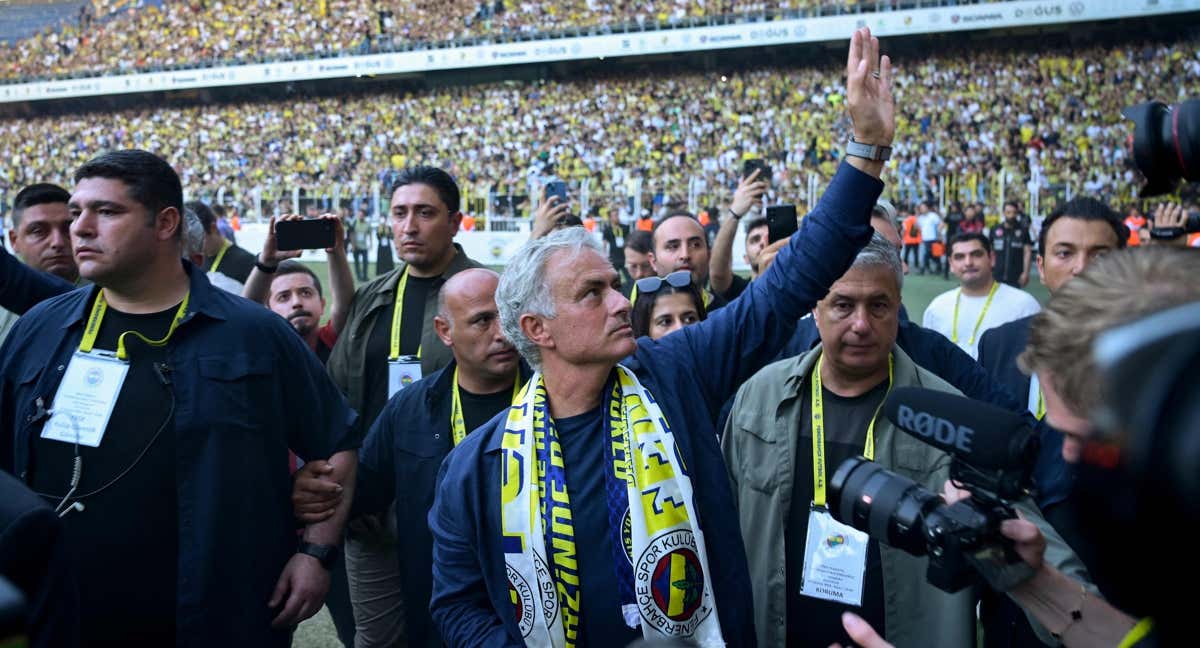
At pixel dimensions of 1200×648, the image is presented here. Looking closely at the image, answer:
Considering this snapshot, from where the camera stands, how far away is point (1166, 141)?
5.42ft

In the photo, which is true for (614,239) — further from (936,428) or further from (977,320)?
(936,428)

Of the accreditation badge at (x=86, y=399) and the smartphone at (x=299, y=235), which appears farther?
the smartphone at (x=299, y=235)

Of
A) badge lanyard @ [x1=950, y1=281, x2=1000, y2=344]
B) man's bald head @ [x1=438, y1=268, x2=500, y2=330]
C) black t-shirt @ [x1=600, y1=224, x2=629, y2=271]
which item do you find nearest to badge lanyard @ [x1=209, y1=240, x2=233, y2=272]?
man's bald head @ [x1=438, y1=268, x2=500, y2=330]

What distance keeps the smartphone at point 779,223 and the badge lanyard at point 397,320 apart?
1.64 meters

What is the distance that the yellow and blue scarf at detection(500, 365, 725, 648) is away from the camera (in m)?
2.08

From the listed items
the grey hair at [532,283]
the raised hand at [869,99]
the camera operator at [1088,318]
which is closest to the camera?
the camera operator at [1088,318]

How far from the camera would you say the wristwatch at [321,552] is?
2.86m

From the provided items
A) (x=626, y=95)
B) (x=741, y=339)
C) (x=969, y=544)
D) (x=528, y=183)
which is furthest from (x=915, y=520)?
(x=626, y=95)

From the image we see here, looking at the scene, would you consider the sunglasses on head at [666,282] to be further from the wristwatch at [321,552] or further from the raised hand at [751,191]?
the wristwatch at [321,552]

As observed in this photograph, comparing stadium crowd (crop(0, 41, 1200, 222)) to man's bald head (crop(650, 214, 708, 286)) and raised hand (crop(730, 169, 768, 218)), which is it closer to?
man's bald head (crop(650, 214, 708, 286))

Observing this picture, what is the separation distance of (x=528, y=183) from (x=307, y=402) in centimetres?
2360

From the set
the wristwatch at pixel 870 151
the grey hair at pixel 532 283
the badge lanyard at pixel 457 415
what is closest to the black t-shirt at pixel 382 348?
the badge lanyard at pixel 457 415

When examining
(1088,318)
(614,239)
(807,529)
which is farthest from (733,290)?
(614,239)

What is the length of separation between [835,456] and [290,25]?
35.3 meters
